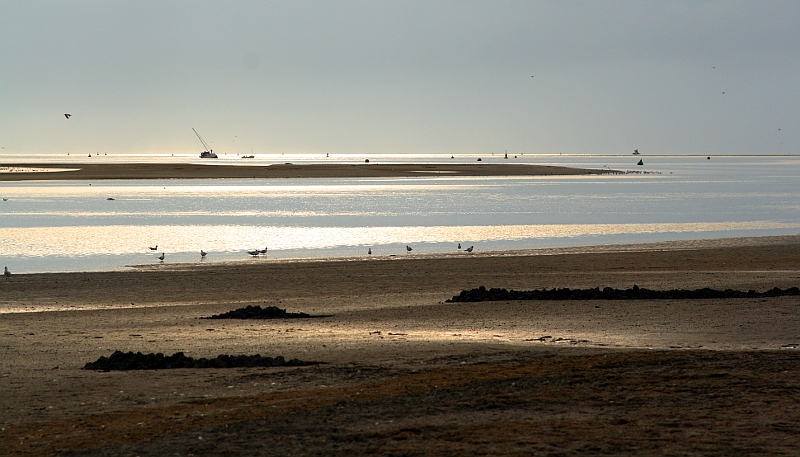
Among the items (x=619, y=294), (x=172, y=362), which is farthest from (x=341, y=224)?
(x=172, y=362)

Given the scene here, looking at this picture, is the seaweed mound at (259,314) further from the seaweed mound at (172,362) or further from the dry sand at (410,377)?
the seaweed mound at (172,362)

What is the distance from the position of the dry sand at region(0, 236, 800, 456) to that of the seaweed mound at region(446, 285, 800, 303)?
0.70 m

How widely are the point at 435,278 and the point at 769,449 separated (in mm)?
16089

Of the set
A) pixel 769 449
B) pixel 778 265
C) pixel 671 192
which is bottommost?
pixel 769 449

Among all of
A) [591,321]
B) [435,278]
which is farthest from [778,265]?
[591,321]

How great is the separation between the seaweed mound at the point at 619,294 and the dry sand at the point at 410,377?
0.70 m

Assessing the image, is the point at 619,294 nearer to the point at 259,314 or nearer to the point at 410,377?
the point at 259,314

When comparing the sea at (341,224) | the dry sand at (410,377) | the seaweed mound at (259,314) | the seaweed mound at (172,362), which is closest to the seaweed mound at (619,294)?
the dry sand at (410,377)

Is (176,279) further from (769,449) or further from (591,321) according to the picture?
(769,449)

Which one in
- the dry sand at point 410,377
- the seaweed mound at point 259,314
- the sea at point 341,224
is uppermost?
the sea at point 341,224

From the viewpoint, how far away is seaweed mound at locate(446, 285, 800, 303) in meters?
18.3

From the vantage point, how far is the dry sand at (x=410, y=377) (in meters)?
8.32

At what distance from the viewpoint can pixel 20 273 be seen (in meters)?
26.2

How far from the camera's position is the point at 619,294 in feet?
61.0
